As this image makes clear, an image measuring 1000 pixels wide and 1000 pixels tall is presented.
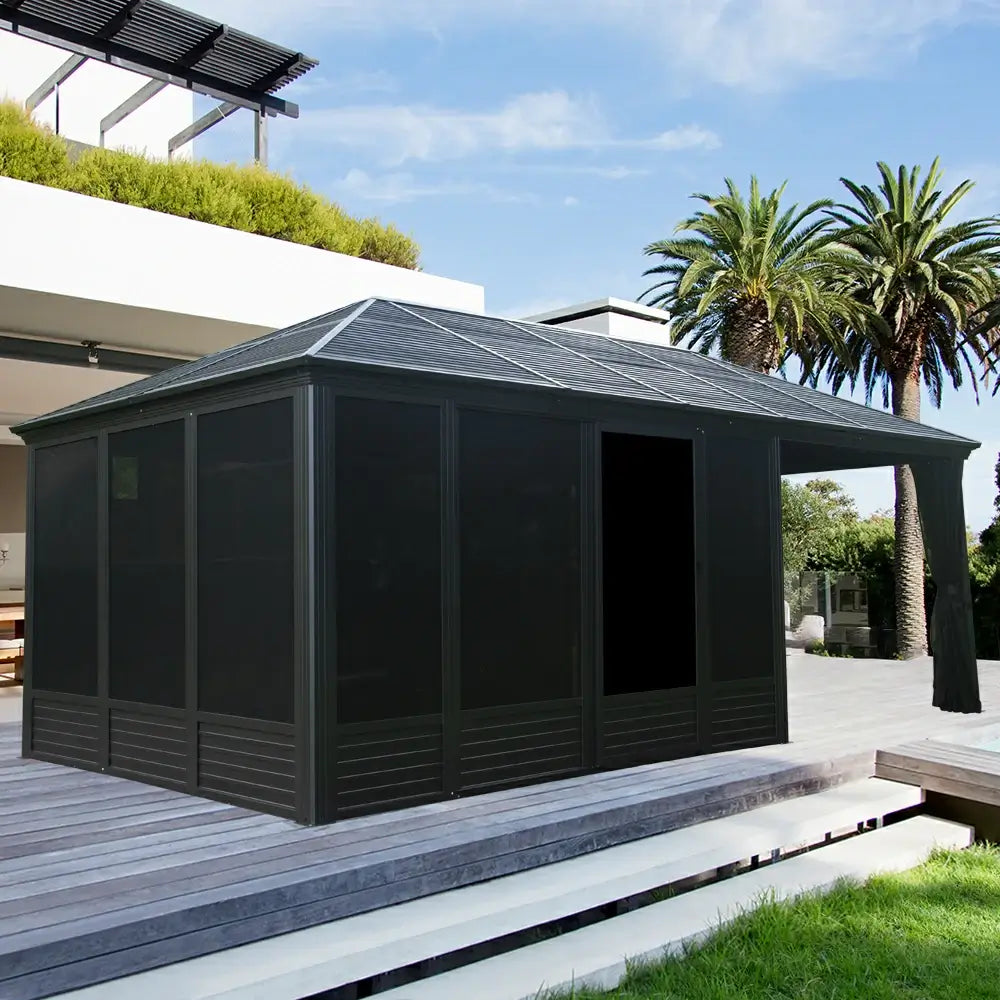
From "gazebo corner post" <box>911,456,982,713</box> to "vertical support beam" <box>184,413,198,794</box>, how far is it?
5.81 metres

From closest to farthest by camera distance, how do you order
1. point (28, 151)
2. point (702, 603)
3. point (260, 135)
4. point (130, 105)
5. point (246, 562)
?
point (246, 562) < point (702, 603) < point (28, 151) < point (260, 135) < point (130, 105)

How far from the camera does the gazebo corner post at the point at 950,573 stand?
8938mm

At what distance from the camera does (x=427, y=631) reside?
559cm

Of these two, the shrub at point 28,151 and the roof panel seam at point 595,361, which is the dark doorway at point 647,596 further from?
the shrub at point 28,151

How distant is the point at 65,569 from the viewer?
22.2 ft

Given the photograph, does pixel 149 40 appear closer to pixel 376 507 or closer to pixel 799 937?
pixel 376 507

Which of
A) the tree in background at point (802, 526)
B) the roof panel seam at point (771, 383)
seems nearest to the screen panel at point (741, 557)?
the roof panel seam at point (771, 383)

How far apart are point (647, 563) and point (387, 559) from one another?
6.13ft

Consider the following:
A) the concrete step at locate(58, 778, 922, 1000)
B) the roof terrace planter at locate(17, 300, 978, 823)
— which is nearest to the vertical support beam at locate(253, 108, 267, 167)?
the roof terrace planter at locate(17, 300, 978, 823)

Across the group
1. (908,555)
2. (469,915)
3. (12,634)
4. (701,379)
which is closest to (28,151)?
(12,634)

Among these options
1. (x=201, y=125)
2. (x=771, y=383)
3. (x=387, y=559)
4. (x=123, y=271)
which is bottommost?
(x=387, y=559)

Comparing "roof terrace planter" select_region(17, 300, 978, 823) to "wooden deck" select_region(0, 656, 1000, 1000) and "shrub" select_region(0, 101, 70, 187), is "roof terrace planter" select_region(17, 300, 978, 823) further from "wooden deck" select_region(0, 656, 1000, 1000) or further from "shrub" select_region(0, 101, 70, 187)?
"shrub" select_region(0, 101, 70, 187)

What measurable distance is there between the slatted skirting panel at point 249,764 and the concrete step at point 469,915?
3.31 ft

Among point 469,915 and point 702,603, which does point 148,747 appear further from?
point 702,603
